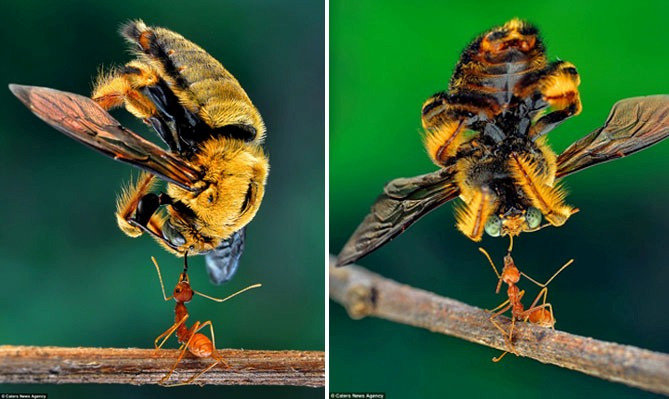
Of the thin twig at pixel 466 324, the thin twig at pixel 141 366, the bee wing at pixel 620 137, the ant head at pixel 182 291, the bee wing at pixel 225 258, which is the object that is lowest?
the thin twig at pixel 141 366

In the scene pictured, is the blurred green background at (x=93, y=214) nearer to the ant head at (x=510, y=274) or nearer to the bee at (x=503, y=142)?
the bee at (x=503, y=142)

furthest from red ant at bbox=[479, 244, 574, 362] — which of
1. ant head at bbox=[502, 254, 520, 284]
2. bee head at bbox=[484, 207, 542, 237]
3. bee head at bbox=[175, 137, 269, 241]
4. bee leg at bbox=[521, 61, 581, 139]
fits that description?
bee head at bbox=[175, 137, 269, 241]

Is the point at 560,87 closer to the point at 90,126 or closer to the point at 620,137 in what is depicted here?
the point at 620,137

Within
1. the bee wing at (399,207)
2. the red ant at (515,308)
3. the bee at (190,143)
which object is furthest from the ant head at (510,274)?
the bee at (190,143)

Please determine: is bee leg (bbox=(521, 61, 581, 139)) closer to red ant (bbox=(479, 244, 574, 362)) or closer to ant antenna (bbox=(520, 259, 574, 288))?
red ant (bbox=(479, 244, 574, 362))

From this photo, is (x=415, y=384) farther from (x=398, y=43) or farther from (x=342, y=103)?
(x=398, y=43)
